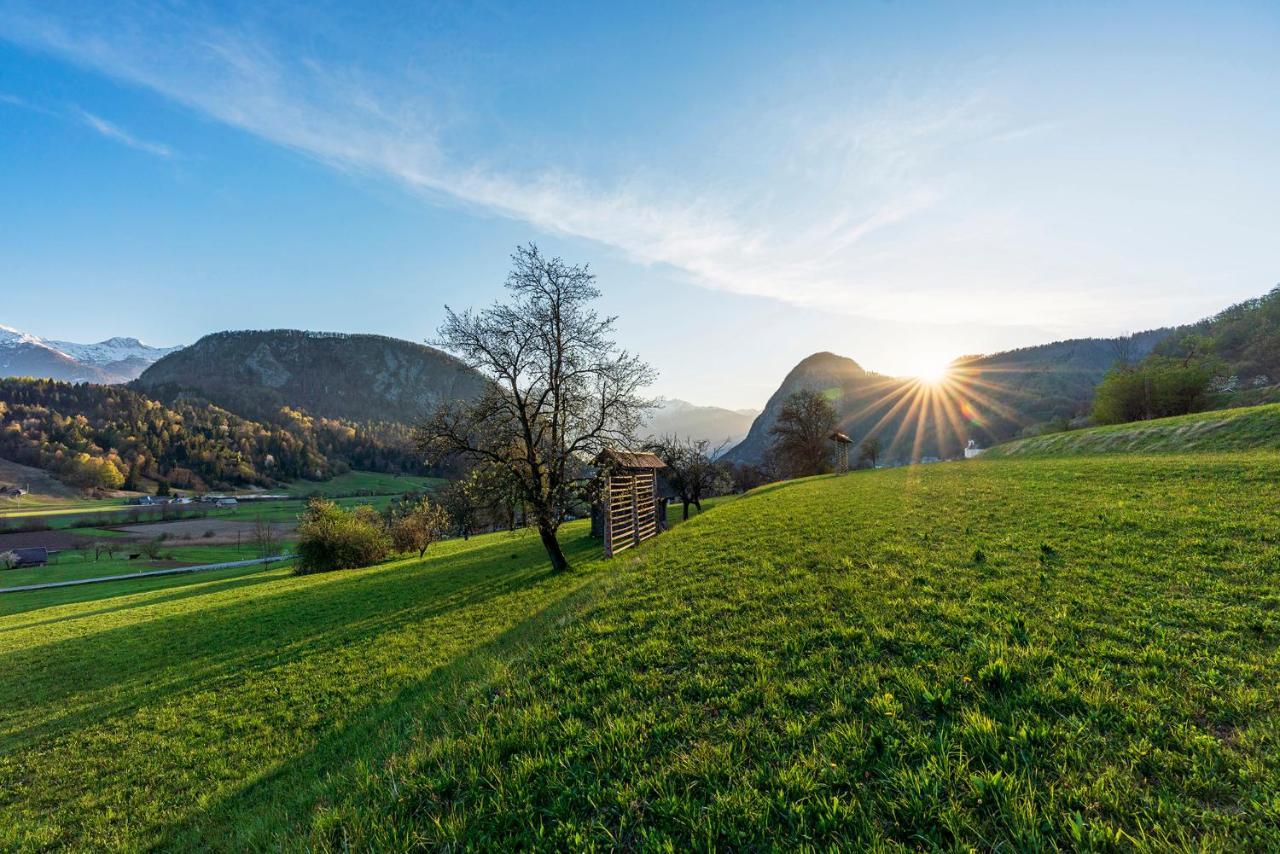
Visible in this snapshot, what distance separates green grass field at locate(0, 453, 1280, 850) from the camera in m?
2.88

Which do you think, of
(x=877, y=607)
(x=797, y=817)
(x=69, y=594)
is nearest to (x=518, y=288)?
(x=877, y=607)

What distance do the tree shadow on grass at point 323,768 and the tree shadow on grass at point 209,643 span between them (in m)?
5.65

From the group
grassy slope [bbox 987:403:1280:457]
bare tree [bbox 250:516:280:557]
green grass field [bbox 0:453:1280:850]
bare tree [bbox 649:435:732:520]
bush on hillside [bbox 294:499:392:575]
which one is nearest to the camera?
green grass field [bbox 0:453:1280:850]

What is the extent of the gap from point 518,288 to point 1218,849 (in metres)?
17.4

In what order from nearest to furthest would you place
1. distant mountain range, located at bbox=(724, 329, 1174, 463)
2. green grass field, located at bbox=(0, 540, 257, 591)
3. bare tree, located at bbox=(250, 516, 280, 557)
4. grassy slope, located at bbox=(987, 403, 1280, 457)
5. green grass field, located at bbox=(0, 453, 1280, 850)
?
green grass field, located at bbox=(0, 453, 1280, 850) < grassy slope, located at bbox=(987, 403, 1280, 457) < green grass field, located at bbox=(0, 540, 257, 591) < bare tree, located at bbox=(250, 516, 280, 557) < distant mountain range, located at bbox=(724, 329, 1174, 463)

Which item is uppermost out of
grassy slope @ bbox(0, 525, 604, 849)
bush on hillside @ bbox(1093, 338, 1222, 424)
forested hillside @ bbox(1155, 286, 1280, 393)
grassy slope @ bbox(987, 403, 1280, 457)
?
forested hillside @ bbox(1155, 286, 1280, 393)

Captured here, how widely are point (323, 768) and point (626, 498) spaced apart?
1517 centimetres

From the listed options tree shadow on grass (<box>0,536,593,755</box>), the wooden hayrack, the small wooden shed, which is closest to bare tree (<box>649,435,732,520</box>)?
the wooden hayrack

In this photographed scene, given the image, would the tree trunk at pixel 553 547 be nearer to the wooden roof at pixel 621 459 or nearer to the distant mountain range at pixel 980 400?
the wooden roof at pixel 621 459

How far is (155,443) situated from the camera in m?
120

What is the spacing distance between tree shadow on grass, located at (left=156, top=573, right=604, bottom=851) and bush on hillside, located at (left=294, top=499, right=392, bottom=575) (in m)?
29.8

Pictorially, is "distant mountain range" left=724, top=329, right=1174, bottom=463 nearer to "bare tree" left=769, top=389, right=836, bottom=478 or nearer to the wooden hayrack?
"bare tree" left=769, top=389, right=836, bottom=478

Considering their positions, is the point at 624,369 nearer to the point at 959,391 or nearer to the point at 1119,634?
the point at 1119,634

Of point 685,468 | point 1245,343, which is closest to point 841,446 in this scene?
point 685,468
